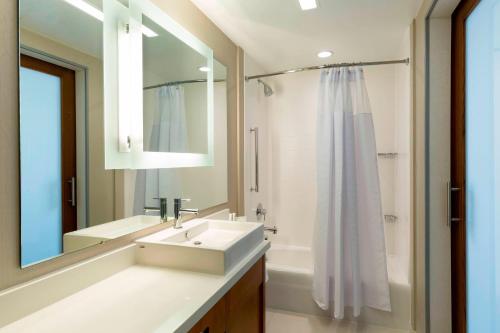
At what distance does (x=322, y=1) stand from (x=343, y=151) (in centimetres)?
109

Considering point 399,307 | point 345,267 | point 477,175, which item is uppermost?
point 477,175

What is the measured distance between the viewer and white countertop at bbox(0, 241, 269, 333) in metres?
0.85

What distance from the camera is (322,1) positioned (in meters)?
1.79

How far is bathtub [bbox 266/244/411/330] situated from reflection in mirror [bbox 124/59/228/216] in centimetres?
87

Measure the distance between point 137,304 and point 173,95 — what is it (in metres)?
1.20

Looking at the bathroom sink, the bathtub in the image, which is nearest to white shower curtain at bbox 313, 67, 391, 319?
the bathtub

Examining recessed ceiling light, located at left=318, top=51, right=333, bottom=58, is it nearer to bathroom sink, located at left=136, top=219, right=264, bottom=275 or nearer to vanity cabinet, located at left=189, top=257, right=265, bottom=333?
bathroom sink, located at left=136, top=219, right=264, bottom=275

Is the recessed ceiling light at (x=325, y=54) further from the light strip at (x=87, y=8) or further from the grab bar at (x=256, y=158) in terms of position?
the light strip at (x=87, y=8)

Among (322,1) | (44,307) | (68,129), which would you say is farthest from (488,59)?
(44,307)

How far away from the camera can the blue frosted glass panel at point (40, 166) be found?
36.9 inches

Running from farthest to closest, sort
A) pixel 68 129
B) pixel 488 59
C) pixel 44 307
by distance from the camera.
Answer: pixel 488 59, pixel 68 129, pixel 44 307

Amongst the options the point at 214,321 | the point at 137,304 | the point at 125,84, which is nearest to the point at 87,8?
the point at 125,84

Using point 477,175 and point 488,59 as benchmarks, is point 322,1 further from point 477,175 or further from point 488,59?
point 477,175

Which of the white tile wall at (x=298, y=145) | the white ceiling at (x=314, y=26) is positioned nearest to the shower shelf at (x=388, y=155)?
the white tile wall at (x=298, y=145)
